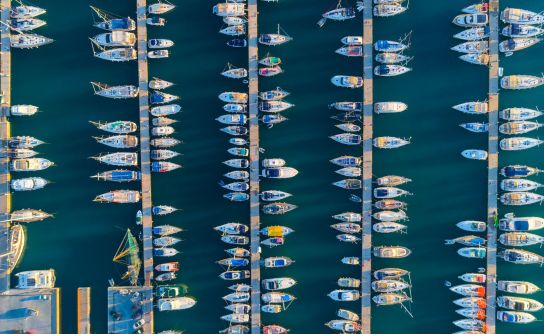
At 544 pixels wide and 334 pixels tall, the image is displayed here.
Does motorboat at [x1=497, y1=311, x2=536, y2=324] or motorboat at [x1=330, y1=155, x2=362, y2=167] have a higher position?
motorboat at [x1=330, y1=155, x2=362, y2=167]

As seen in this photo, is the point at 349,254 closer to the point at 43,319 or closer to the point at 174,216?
the point at 174,216

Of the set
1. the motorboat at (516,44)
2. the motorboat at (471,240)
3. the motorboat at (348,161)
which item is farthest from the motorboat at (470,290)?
the motorboat at (516,44)

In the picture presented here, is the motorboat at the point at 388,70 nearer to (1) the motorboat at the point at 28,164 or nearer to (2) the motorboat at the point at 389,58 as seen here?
(2) the motorboat at the point at 389,58

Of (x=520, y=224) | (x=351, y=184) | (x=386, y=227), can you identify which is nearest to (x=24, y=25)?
(x=351, y=184)

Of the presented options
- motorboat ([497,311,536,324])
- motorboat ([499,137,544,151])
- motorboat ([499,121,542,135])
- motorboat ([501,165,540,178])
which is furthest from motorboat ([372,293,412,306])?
motorboat ([499,121,542,135])

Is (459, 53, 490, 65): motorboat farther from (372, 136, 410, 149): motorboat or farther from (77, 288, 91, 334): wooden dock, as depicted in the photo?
(77, 288, 91, 334): wooden dock

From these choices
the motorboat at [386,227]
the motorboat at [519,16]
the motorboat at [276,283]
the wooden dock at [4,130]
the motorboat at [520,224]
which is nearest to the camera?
the motorboat at [519,16]

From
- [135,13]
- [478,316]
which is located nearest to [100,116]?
[135,13]
